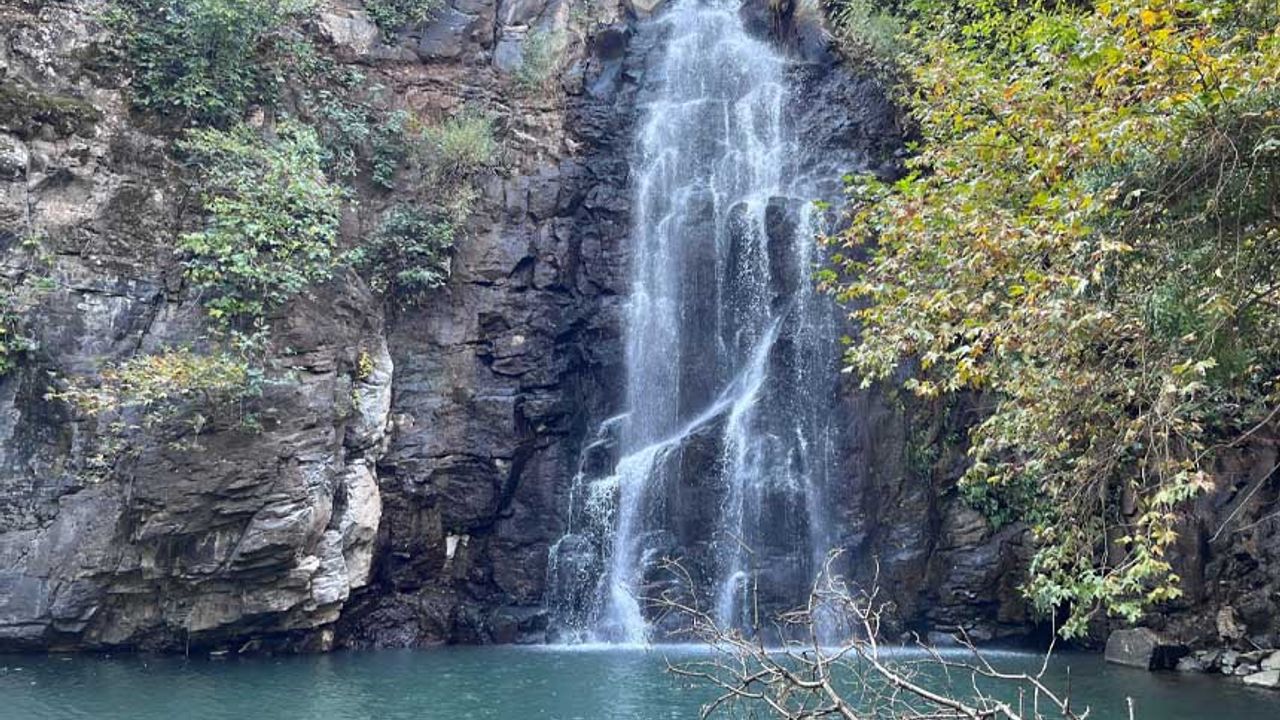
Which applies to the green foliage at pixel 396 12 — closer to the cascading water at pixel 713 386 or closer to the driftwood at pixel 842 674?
→ the cascading water at pixel 713 386

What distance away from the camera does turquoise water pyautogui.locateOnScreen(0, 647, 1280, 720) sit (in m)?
11.2

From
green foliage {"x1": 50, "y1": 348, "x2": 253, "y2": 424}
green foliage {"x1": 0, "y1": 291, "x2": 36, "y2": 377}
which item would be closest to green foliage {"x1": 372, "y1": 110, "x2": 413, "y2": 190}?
green foliage {"x1": 50, "y1": 348, "x2": 253, "y2": 424}

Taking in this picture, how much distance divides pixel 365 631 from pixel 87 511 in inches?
201

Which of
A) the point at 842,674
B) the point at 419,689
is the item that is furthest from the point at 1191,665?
the point at 419,689

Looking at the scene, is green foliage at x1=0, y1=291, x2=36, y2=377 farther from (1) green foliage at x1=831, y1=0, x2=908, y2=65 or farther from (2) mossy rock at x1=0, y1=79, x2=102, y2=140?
(1) green foliage at x1=831, y1=0, x2=908, y2=65

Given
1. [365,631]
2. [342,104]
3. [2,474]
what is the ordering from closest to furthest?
1. [2,474]
2. [365,631]
3. [342,104]

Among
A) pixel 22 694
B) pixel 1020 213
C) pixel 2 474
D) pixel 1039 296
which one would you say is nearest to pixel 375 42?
pixel 2 474

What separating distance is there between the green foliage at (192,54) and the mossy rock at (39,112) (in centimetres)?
94

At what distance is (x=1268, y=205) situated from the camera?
648 cm

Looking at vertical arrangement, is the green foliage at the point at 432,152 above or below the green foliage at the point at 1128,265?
above

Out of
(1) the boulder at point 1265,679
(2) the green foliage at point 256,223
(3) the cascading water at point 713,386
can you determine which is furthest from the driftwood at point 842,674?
(2) the green foliage at point 256,223

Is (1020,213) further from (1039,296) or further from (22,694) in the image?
(22,694)

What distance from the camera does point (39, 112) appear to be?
15266 millimetres

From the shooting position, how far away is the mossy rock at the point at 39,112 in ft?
49.3
